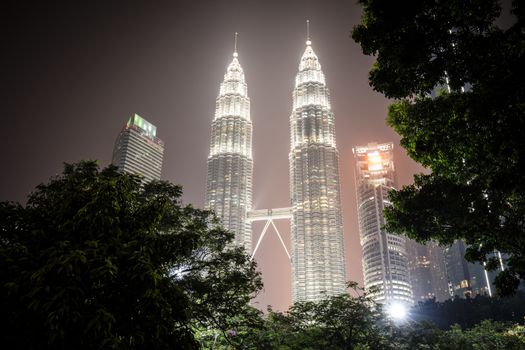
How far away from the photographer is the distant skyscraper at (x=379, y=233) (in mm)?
155875

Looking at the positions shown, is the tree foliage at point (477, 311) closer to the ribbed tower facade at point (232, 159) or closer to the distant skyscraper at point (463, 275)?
the distant skyscraper at point (463, 275)

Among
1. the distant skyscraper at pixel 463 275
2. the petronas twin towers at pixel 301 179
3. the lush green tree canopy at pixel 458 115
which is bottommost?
the lush green tree canopy at pixel 458 115

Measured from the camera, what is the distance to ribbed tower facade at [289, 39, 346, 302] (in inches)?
5054

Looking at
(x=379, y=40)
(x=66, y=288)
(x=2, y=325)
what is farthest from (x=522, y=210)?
(x=2, y=325)

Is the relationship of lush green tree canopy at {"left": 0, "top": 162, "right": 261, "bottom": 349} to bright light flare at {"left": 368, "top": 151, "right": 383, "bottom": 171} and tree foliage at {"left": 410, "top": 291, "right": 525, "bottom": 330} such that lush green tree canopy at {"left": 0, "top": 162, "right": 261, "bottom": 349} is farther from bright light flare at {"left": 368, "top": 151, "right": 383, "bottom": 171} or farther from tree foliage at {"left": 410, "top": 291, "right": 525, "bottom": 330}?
bright light flare at {"left": 368, "top": 151, "right": 383, "bottom": 171}

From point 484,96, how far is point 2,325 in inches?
431

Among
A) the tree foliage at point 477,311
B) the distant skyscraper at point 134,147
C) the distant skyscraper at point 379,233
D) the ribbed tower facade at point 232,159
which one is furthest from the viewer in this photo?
the distant skyscraper at point 134,147

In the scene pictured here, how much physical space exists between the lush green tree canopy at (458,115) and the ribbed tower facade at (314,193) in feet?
353

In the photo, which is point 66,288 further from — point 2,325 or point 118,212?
point 118,212

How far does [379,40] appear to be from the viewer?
1134cm

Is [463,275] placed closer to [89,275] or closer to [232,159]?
[232,159]

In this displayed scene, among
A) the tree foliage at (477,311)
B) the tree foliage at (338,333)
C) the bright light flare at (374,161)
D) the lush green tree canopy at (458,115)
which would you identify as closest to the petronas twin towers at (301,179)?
the bright light flare at (374,161)

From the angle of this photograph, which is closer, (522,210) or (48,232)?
(48,232)

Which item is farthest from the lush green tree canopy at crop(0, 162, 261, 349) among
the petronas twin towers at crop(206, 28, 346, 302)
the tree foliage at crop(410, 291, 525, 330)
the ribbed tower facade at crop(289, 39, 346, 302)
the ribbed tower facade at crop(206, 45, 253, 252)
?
the ribbed tower facade at crop(206, 45, 253, 252)
